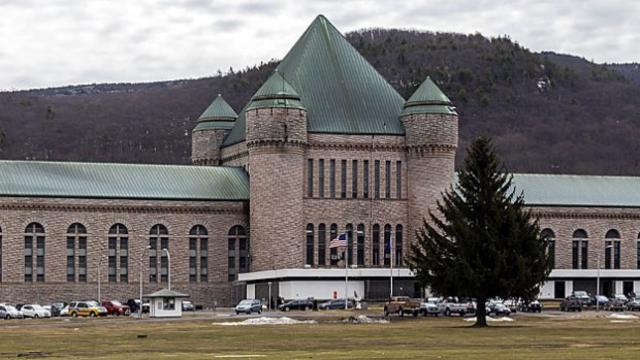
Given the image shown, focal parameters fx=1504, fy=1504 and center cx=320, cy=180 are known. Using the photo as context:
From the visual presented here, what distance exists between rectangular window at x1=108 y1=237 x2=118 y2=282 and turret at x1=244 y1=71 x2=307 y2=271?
12249 mm

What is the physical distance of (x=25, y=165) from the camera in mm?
132250

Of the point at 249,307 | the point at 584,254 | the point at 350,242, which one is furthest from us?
the point at 584,254

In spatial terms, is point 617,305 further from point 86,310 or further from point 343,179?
point 86,310

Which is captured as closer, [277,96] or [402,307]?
[402,307]

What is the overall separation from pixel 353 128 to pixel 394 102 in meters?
6.21

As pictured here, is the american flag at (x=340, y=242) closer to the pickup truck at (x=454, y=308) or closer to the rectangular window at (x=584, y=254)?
the pickup truck at (x=454, y=308)

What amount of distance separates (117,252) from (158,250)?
3.72m

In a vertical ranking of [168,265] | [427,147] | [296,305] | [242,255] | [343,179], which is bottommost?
[296,305]

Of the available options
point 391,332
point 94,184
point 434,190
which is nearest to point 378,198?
point 434,190

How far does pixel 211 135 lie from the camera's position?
6033 inches

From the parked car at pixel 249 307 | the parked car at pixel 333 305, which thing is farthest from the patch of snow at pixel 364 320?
the parked car at pixel 333 305

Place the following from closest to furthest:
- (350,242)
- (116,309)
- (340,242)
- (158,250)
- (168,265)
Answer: (116,309)
(340,242)
(168,265)
(158,250)
(350,242)

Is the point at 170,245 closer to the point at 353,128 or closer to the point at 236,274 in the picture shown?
the point at 236,274

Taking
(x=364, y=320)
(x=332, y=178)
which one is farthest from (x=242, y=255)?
(x=364, y=320)
